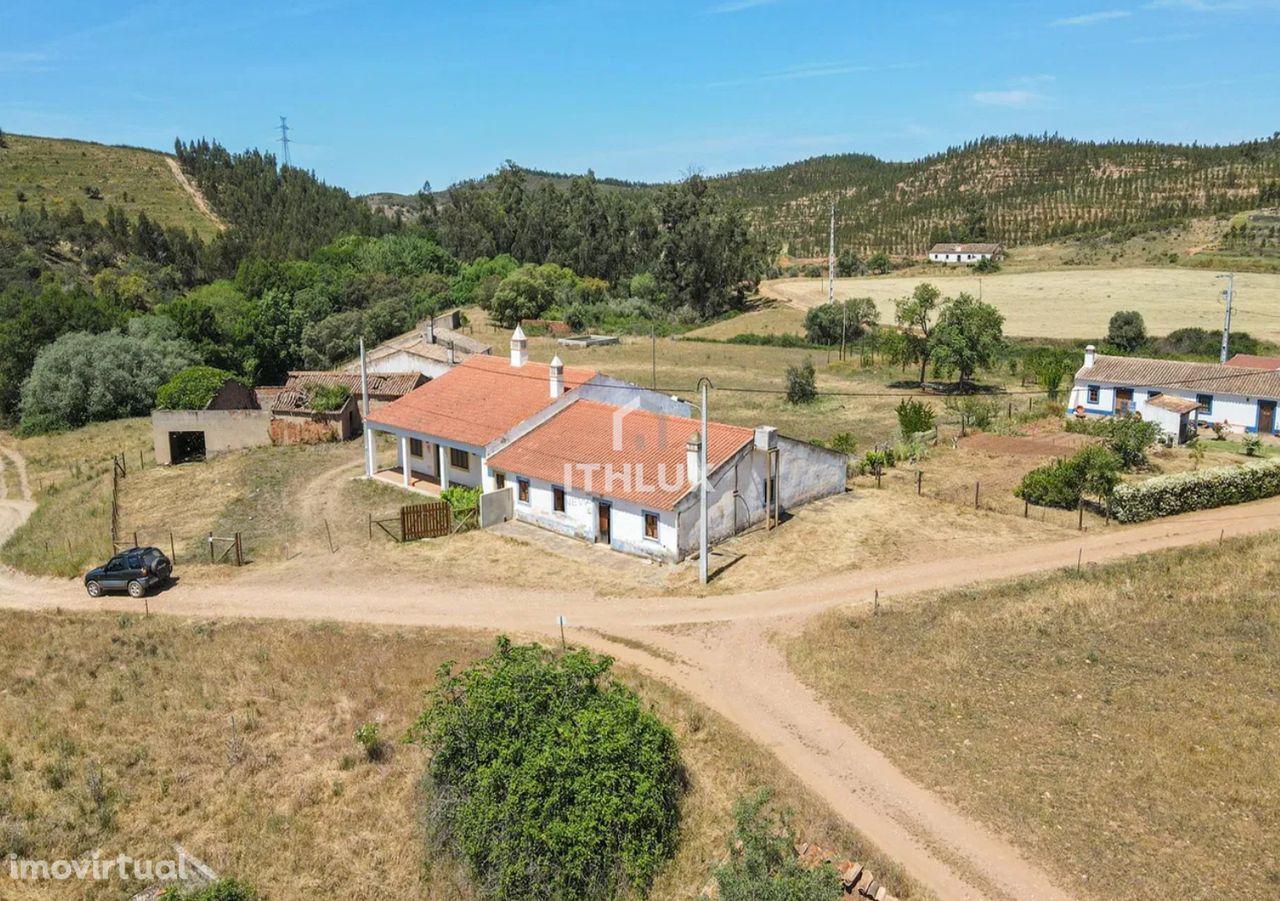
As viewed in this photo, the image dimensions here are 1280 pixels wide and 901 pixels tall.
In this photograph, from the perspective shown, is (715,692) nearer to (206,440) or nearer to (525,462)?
(525,462)

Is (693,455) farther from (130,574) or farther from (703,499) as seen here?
(130,574)

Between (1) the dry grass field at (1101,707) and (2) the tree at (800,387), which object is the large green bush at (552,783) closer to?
(1) the dry grass field at (1101,707)

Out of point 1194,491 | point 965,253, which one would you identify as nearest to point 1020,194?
point 965,253

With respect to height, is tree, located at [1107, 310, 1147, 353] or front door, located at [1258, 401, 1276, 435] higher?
tree, located at [1107, 310, 1147, 353]

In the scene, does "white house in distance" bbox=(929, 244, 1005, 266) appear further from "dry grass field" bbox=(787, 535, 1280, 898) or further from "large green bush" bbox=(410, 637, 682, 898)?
"large green bush" bbox=(410, 637, 682, 898)

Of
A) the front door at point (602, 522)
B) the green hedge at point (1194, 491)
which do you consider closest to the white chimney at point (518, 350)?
the front door at point (602, 522)

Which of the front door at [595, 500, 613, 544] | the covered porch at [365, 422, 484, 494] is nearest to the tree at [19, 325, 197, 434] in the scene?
the covered porch at [365, 422, 484, 494]
